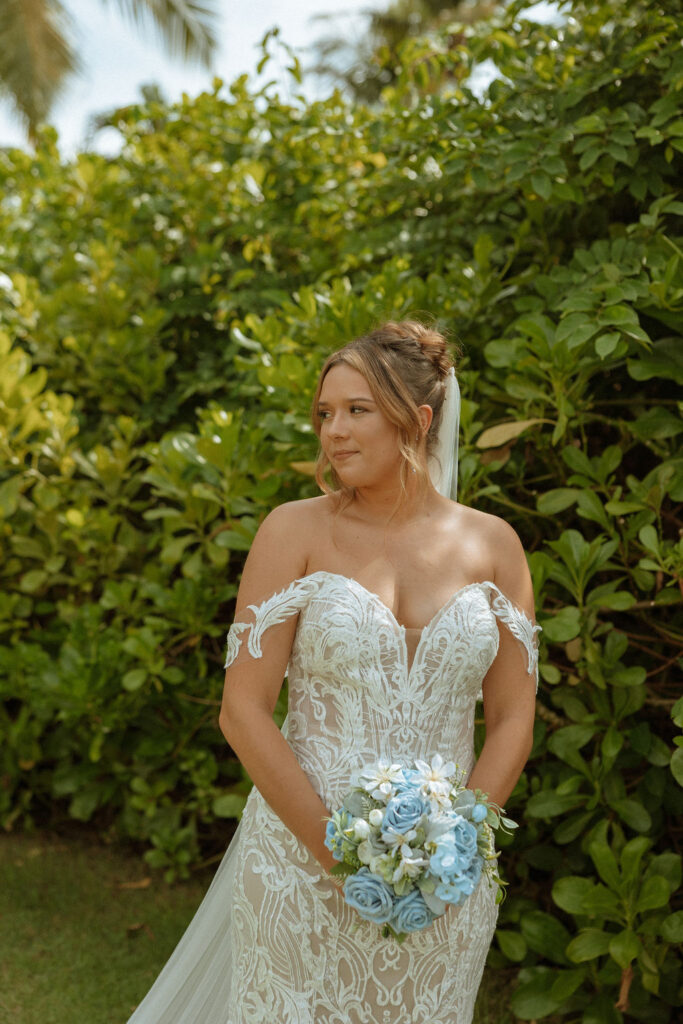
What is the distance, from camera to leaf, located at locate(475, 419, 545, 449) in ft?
9.96

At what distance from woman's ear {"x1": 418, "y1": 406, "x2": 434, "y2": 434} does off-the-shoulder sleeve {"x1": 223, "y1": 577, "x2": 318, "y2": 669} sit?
18.8 inches

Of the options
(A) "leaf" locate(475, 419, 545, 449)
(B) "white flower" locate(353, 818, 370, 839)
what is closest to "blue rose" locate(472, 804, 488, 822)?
(B) "white flower" locate(353, 818, 370, 839)

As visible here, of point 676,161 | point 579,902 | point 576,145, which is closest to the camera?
point 579,902

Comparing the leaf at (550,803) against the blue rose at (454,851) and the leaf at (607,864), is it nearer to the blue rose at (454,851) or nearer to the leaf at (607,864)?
the leaf at (607,864)

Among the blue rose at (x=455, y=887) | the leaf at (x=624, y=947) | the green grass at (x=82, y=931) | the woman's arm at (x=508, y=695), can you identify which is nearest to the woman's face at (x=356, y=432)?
the woman's arm at (x=508, y=695)

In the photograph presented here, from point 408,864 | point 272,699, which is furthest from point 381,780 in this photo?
point 272,699

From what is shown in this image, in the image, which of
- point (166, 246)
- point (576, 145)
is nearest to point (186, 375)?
point (166, 246)

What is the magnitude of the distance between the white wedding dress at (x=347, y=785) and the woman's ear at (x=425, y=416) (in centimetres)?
41

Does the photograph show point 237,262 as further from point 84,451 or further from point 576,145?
point 576,145

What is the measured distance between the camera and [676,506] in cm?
323

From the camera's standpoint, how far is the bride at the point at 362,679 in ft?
7.25

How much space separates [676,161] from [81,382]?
289cm

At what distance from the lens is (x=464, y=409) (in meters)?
3.07

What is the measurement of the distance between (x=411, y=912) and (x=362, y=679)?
55 centimetres
